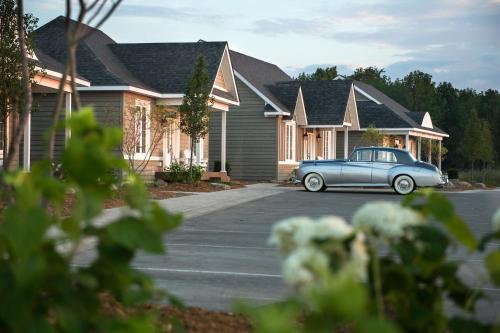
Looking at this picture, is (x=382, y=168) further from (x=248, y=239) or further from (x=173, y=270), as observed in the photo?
(x=173, y=270)

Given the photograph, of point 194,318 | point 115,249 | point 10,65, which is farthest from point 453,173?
point 115,249

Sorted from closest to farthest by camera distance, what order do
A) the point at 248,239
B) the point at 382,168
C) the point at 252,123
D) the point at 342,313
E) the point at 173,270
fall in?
the point at 342,313 < the point at 173,270 < the point at 248,239 < the point at 382,168 < the point at 252,123

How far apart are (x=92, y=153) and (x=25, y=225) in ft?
1.12

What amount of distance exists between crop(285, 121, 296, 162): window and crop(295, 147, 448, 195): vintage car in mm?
10798

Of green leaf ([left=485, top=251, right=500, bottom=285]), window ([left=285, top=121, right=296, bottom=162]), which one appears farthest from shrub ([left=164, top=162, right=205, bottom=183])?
green leaf ([left=485, top=251, right=500, bottom=285])

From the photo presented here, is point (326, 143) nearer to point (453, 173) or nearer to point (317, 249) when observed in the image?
point (453, 173)

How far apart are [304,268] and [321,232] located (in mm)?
243

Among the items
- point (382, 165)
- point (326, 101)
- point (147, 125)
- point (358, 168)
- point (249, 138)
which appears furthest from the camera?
point (326, 101)

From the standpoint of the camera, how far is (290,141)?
4166cm

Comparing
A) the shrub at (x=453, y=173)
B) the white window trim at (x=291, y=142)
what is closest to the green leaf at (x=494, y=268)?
the white window trim at (x=291, y=142)

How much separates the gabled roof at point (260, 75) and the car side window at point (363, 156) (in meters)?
9.14

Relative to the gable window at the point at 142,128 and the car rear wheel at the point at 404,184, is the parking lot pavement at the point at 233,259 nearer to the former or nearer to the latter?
the gable window at the point at 142,128

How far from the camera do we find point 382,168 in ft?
98.4

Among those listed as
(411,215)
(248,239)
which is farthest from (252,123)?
(411,215)
